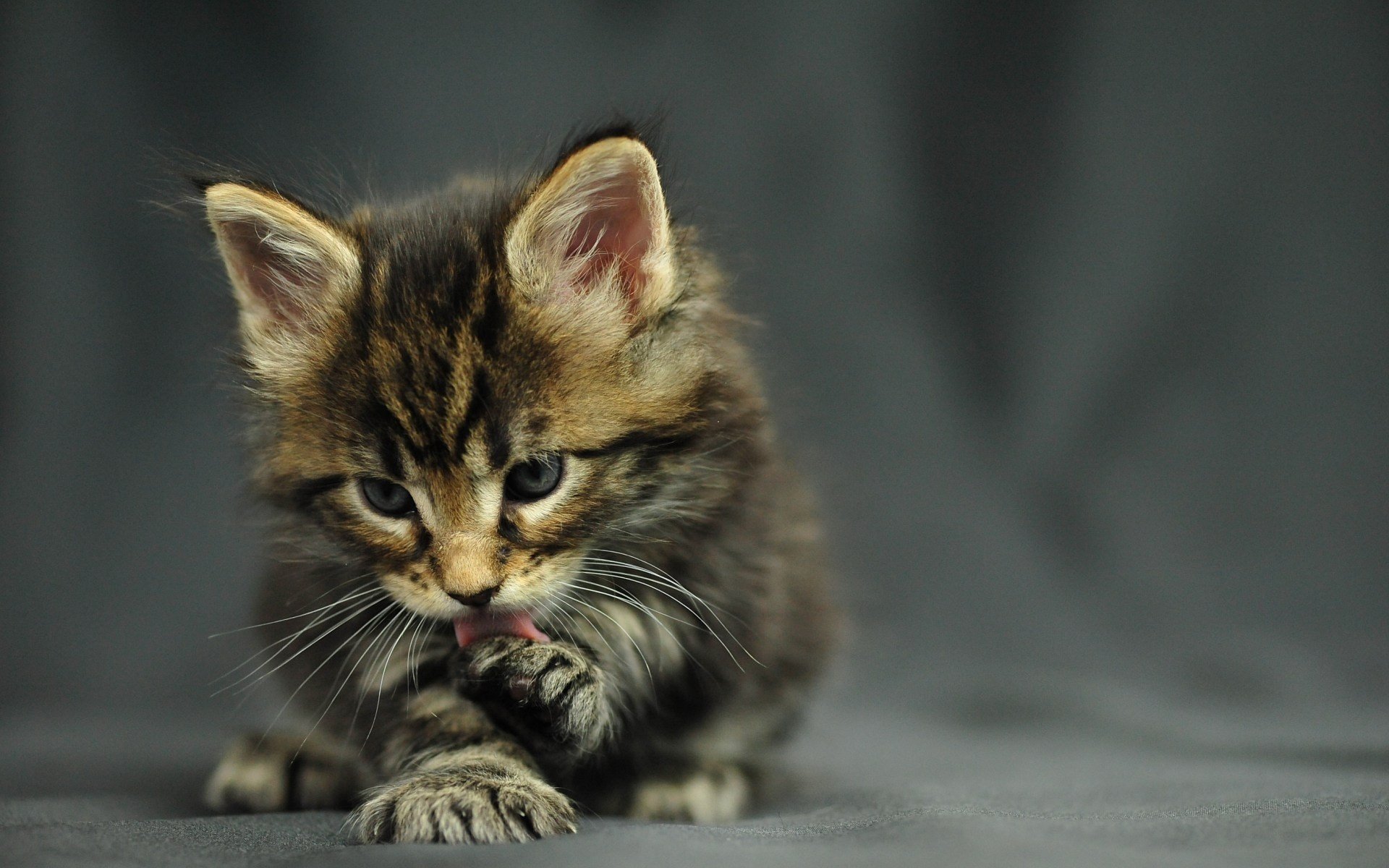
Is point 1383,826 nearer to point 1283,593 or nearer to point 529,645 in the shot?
point 529,645

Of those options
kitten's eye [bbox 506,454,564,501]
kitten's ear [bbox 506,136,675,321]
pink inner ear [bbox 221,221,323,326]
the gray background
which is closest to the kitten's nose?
kitten's eye [bbox 506,454,564,501]

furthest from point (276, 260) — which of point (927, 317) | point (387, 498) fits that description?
point (927, 317)

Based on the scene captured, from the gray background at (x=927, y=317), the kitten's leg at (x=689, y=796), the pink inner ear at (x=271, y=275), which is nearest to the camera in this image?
the pink inner ear at (x=271, y=275)

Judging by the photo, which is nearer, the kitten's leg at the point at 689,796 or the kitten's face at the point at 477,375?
the kitten's face at the point at 477,375

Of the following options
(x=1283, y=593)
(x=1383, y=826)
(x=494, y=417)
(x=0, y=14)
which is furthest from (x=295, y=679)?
(x=1283, y=593)

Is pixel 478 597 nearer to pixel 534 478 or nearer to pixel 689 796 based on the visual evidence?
pixel 534 478

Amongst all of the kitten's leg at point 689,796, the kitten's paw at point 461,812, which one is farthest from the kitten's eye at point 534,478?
the kitten's leg at point 689,796

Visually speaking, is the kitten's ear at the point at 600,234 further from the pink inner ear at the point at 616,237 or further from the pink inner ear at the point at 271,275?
the pink inner ear at the point at 271,275
